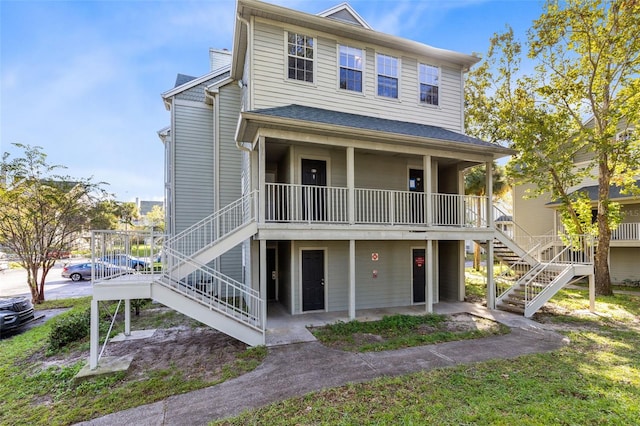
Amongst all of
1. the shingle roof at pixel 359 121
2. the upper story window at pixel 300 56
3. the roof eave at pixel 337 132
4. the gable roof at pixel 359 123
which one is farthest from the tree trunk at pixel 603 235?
the upper story window at pixel 300 56

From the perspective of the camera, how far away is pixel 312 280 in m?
9.78

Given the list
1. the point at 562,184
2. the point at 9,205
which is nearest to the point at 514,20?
the point at 562,184

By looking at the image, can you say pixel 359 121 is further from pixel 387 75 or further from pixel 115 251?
pixel 115 251

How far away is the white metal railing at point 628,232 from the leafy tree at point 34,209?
26592 millimetres

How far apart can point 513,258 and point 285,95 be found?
1058 cm

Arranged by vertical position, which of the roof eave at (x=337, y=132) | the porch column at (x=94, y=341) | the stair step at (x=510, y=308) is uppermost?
the roof eave at (x=337, y=132)

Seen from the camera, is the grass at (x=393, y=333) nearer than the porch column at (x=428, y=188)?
Yes

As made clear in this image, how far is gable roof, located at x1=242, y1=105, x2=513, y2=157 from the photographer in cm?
796

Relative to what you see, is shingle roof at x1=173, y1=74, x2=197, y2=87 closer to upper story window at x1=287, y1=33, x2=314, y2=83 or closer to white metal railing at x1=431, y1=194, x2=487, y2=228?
upper story window at x1=287, y1=33, x2=314, y2=83

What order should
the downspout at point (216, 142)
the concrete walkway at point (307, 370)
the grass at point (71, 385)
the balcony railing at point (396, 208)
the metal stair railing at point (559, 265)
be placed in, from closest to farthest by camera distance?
the concrete walkway at point (307, 370)
the grass at point (71, 385)
the balcony railing at point (396, 208)
the metal stair railing at point (559, 265)
the downspout at point (216, 142)

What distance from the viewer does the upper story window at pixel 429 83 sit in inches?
445

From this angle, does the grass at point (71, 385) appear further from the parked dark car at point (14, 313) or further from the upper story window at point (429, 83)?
the upper story window at point (429, 83)

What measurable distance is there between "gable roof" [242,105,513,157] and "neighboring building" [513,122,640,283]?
6682 mm

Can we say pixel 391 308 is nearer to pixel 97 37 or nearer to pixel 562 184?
pixel 562 184
